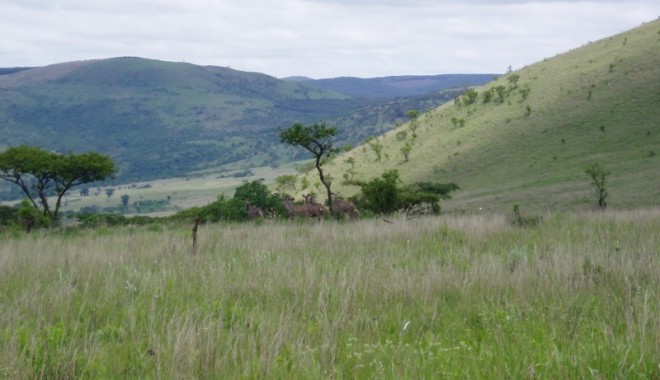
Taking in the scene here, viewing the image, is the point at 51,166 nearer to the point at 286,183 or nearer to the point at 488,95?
the point at 286,183

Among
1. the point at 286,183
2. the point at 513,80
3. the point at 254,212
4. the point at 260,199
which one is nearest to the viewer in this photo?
the point at 254,212

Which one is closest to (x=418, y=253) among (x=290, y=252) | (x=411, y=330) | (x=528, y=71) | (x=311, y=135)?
(x=290, y=252)

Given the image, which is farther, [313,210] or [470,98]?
[470,98]

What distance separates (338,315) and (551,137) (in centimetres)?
5780

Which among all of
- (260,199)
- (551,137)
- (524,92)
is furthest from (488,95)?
(260,199)

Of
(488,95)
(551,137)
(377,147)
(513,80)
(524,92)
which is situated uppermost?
(513,80)

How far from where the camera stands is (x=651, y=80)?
2381 inches

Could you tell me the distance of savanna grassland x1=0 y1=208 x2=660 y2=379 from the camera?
365cm

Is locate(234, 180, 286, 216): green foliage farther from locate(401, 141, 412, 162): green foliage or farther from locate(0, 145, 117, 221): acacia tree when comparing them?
locate(401, 141, 412, 162): green foliage

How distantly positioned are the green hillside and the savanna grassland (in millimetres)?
31263

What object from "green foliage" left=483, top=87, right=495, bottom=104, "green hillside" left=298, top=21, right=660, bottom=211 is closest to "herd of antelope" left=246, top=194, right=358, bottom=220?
"green hillside" left=298, top=21, right=660, bottom=211

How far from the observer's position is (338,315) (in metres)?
4.74

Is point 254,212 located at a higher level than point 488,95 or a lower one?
lower

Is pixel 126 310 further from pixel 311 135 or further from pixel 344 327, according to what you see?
pixel 311 135
